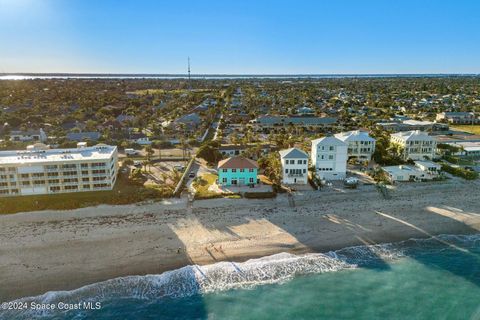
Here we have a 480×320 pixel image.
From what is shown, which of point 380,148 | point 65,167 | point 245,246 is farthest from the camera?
point 380,148

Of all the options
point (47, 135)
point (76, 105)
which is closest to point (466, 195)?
point (47, 135)

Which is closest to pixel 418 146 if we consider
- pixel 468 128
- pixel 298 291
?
pixel 298 291

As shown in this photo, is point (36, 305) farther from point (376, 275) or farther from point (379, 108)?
point (379, 108)

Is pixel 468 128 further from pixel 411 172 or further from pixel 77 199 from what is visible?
pixel 77 199

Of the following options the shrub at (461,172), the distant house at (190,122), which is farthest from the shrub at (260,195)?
the distant house at (190,122)

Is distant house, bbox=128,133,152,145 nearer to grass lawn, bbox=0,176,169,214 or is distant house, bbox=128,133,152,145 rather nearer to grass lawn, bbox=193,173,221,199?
grass lawn, bbox=193,173,221,199

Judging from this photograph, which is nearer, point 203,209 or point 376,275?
point 376,275
